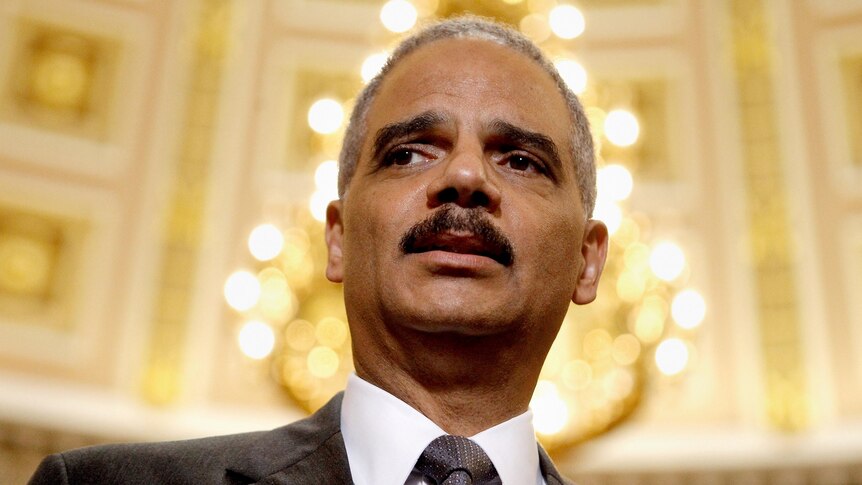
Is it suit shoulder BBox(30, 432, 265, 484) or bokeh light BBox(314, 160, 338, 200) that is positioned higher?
bokeh light BBox(314, 160, 338, 200)

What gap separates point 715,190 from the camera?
746cm

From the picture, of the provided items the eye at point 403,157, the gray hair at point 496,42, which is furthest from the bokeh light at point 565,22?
the eye at point 403,157

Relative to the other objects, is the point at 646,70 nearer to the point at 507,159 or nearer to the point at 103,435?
the point at 103,435

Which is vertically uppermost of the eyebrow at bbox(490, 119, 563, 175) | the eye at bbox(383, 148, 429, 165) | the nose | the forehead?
the forehead

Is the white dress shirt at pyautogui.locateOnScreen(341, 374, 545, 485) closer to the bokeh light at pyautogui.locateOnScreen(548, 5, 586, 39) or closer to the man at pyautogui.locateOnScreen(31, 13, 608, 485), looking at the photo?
the man at pyautogui.locateOnScreen(31, 13, 608, 485)

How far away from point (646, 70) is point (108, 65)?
4155 millimetres

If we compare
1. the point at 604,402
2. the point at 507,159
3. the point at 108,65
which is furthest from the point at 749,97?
the point at 507,159

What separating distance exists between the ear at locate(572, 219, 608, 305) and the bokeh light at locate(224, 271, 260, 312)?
301cm

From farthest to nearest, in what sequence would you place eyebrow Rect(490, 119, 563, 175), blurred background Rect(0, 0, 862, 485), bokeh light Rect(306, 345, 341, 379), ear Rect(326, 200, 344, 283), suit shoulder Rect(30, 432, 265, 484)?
blurred background Rect(0, 0, 862, 485) → bokeh light Rect(306, 345, 341, 379) → ear Rect(326, 200, 344, 283) → eyebrow Rect(490, 119, 563, 175) → suit shoulder Rect(30, 432, 265, 484)

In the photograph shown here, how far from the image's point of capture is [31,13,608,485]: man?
1.46 m

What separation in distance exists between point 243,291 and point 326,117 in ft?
3.09

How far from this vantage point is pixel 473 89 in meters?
1.67

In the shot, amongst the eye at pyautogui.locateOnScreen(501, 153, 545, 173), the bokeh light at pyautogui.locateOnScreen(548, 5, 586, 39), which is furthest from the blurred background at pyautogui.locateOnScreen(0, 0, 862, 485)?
the eye at pyautogui.locateOnScreen(501, 153, 545, 173)

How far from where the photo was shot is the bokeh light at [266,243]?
4.74 metres
